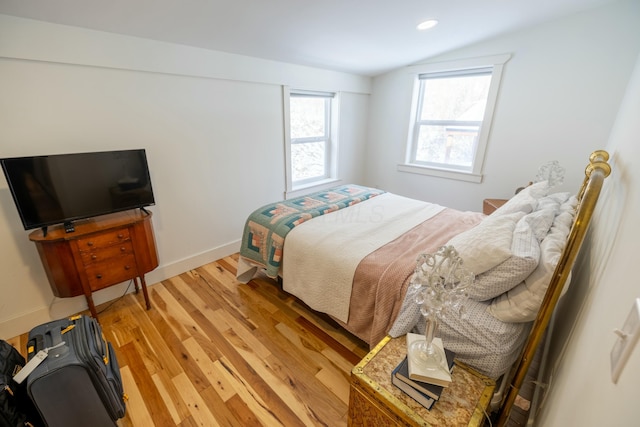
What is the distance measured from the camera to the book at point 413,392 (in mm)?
926

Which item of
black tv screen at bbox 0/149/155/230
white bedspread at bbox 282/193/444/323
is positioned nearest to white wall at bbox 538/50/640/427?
white bedspread at bbox 282/193/444/323

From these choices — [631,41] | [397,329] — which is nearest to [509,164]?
[631,41]

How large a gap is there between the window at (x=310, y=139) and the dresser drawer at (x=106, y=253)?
187cm

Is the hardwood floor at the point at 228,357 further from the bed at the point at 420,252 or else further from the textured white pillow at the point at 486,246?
the textured white pillow at the point at 486,246

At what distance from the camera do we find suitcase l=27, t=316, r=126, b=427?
45.7 inches

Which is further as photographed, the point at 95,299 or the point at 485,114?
the point at 485,114

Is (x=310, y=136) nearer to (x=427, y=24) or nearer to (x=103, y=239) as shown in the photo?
(x=427, y=24)

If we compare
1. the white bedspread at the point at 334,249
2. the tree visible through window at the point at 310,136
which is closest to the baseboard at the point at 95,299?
the white bedspread at the point at 334,249

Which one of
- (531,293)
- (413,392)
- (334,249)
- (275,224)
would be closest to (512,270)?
(531,293)

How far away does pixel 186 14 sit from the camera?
180cm

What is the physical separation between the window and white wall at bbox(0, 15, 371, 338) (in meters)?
0.19

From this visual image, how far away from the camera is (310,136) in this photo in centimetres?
366

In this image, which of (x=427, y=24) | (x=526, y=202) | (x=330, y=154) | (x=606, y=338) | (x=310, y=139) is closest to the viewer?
(x=606, y=338)

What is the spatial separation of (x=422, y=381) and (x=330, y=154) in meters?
3.32
